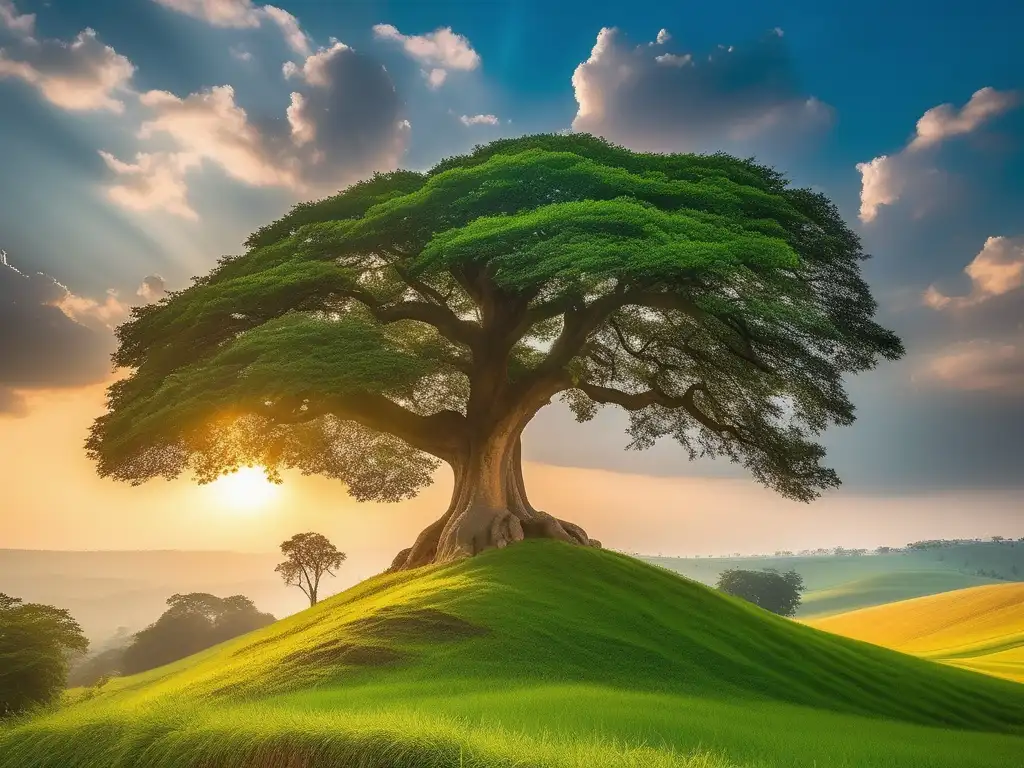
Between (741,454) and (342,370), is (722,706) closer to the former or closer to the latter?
(342,370)

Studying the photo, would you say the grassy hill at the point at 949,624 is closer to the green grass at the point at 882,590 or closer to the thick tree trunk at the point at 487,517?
the thick tree trunk at the point at 487,517

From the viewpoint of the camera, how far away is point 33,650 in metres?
40.8

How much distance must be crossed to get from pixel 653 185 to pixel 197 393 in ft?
47.5

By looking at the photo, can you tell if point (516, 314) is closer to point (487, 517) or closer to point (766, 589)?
point (487, 517)

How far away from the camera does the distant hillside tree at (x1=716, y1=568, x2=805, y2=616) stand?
97.8 m

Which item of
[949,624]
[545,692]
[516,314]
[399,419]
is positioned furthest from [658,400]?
[949,624]

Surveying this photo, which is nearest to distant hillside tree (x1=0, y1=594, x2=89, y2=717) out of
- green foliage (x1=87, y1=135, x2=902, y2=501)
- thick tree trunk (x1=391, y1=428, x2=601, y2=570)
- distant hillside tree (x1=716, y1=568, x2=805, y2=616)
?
green foliage (x1=87, y1=135, x2=902, y2=501)

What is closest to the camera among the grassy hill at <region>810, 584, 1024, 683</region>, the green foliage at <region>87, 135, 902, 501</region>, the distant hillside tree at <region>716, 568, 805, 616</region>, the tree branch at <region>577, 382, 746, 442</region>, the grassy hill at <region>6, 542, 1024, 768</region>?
the grassy hill at <region>6, 542, 1024, 768</region>

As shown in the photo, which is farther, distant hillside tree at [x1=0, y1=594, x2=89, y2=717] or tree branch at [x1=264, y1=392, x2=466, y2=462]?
distant hillside tree at [x1=0, y1=594, x2=89, y2=717]

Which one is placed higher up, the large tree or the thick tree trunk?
the large tree

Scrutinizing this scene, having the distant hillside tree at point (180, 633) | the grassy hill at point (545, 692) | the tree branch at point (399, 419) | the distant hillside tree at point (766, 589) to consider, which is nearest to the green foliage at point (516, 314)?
the tree branch at point (399, 419)

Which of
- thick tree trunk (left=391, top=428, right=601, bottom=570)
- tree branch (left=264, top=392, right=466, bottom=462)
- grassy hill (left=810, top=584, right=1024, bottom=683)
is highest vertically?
tree branch (left=264, top=392, right=466, bottom=462)

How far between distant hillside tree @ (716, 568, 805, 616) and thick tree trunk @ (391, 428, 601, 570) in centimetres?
7596

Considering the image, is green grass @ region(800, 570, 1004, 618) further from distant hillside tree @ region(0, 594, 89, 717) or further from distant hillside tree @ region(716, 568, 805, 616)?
distant hillside tree @ region(0, 594, 89, 717)
